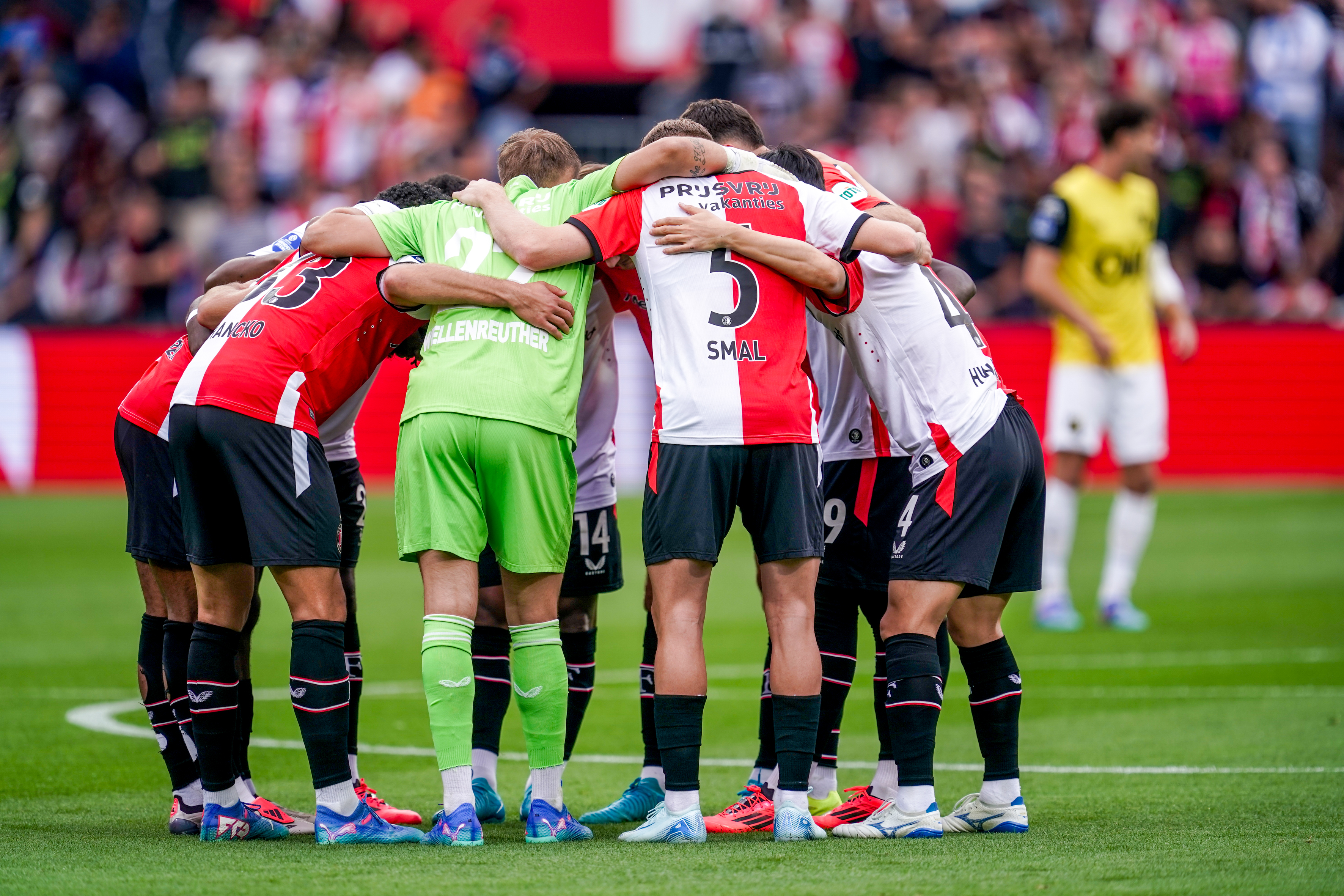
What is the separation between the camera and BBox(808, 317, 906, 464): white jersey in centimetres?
601

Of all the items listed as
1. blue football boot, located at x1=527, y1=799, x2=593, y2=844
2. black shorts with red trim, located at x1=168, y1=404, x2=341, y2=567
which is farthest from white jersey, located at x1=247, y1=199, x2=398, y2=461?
blue football boot, located at x1=527, y1=799, x2=593, y2=844

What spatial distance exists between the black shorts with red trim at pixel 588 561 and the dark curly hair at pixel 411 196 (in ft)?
4.37

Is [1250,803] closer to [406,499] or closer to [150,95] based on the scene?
[406,499]

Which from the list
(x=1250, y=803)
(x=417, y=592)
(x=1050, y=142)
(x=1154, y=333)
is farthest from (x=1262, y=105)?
(x=1250, y=803)

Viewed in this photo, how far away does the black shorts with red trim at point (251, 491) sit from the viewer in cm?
527

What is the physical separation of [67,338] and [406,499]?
13575 mm

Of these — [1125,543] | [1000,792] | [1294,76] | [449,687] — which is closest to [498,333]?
[449,687]

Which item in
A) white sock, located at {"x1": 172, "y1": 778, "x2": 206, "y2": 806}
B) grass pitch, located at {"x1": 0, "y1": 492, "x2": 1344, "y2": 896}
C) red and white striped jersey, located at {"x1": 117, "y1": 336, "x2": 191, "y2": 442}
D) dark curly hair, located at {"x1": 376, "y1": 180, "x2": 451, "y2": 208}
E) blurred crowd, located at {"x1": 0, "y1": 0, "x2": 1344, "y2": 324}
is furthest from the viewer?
blurred crowd, located at {"x1": 0, "y1": 0, "x2": 1344, "y2": 324}

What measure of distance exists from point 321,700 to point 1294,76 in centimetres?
1979

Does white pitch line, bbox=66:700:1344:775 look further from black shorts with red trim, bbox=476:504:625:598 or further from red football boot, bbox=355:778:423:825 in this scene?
red football boot, bbox=355:778:423:825

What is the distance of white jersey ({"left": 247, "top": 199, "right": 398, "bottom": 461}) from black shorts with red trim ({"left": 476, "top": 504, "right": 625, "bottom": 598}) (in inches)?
27.0

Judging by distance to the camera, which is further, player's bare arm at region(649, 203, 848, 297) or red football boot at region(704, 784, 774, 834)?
red football boot at region(704, 784, 774, 834)

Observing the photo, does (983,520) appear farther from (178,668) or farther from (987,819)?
(178,668)

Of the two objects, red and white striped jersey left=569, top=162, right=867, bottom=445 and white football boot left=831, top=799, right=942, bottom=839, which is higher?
red and white striped jersey left=569, top=162, right=867, bottom=445
